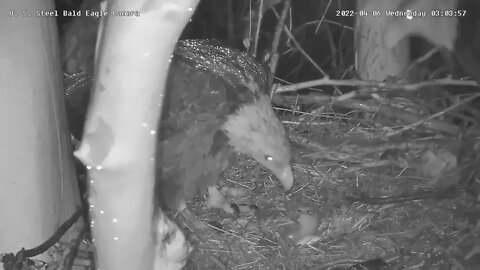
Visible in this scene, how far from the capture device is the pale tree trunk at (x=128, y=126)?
1.37ft

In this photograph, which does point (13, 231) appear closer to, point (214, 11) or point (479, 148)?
point (214, 11)

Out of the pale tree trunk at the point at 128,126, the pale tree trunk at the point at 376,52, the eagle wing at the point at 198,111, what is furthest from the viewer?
the pale tree trunk at the point at 376,52

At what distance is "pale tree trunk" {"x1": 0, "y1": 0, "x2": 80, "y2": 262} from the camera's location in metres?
0.50

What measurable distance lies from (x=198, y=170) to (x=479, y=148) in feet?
0.94

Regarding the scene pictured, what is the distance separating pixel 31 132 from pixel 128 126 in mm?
132

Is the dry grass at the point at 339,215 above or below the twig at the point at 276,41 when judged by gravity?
below

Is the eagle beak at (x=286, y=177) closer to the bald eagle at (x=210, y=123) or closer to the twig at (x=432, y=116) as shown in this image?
the bald eagle at (x=210, y=123)

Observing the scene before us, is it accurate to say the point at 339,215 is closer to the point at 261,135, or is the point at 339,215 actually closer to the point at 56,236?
the point at 261,135

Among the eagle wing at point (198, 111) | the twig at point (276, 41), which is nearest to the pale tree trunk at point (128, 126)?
the eagle wing at point (198, 111)

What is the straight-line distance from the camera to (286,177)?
2.00 ft

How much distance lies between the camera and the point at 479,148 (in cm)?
59

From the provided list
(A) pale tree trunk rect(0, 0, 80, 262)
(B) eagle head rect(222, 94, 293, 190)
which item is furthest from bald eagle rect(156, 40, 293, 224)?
(A) pale tree trunk rect(0, 0, 80, 262)

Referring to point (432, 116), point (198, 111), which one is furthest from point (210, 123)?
point (432, 116)

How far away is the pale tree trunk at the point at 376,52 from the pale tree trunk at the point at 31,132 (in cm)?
32
